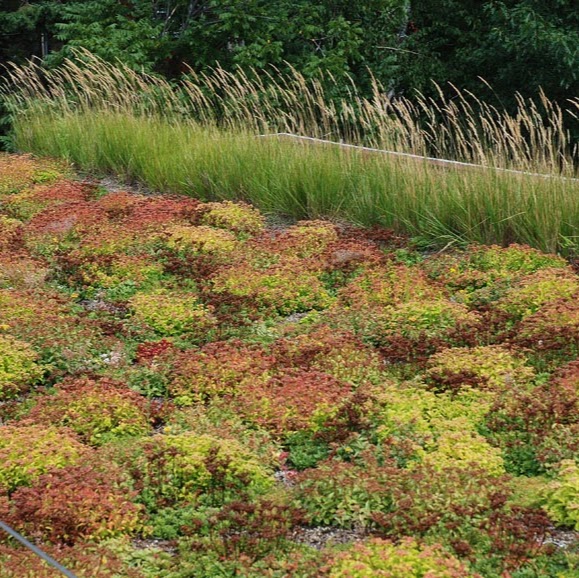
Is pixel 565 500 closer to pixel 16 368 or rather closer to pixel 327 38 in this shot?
pixel 16 368

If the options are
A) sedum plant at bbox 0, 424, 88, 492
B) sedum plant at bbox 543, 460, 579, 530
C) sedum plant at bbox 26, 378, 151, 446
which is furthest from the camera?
sedum plant at bbox 26, 378, 151, 446

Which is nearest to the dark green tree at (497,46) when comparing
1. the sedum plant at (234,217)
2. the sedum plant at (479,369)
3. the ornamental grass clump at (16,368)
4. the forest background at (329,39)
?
the forest background at (329,39)

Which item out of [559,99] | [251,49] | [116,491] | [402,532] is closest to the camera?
[402,532]

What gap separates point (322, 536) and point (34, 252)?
198 inches

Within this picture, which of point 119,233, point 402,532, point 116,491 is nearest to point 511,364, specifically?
point 402,532

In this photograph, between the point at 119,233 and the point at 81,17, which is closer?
the point at 119,233

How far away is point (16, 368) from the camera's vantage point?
597 centimetres

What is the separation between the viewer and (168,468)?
4.72 metres

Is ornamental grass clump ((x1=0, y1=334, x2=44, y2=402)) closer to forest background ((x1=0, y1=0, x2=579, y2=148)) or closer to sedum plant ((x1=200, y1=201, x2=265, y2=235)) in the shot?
sedum plant ((x1=200, y1=201, x2=265, y2=235))

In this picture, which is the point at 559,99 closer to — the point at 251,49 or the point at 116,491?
the point at 251,49

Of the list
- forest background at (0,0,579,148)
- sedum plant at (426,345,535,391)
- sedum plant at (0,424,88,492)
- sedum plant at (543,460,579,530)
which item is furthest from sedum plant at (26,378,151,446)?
forest background at (0,0,579,148)

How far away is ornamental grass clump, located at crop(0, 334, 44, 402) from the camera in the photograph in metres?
5.84

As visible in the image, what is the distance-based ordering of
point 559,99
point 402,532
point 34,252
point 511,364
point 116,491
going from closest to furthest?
point 402,532, point 116,491, point 511,364, point 34,252, point 559,99

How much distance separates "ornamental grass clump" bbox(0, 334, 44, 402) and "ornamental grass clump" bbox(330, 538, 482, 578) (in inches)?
103
